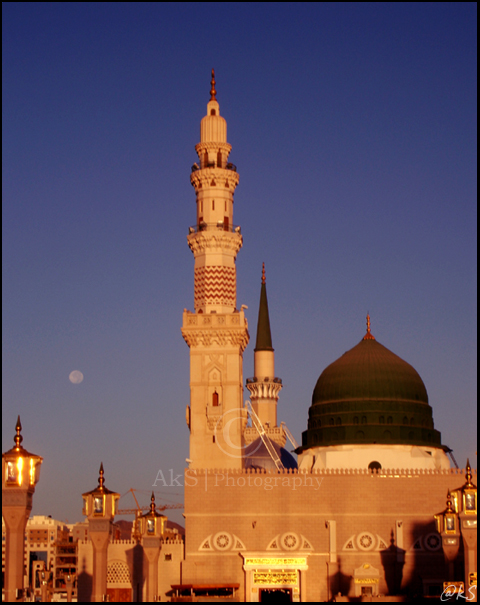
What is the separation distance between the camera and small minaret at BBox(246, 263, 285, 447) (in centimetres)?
6188

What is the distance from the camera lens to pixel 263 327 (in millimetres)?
64875

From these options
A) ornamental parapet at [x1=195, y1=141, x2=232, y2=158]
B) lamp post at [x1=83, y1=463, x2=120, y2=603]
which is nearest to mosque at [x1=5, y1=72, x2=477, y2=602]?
ornamental parapet at [x1=195, y1=141, x2=232, y2=158]

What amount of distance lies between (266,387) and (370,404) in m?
18.1

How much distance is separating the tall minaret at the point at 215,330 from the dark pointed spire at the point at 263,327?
1594cm

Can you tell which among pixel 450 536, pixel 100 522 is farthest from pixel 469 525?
pixel 100 522

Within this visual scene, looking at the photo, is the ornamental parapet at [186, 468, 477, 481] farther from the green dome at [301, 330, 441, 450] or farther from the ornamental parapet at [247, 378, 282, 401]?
the ornamental parapet at [247, 378, 282, 401]

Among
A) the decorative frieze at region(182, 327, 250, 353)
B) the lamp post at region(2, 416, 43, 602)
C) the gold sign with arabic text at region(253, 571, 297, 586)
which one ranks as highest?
the decorative frieze at region(182, 327, 250, 353)

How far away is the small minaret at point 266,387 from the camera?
61.9 m

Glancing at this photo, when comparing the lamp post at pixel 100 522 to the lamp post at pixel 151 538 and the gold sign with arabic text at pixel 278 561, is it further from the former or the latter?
the gold sign with arabic text at pixel 278 561

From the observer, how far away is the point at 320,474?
4119cm

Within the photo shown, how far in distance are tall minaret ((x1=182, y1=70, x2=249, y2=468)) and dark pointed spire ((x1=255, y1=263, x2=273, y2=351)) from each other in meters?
15.9

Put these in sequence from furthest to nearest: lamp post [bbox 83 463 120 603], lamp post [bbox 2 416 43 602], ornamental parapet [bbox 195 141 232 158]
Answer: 1. ornamental parapet [bbox 195 141 232 158]
2. lamp post [bbox 83 463 120 603]
3. lamp post [bbox 2 416 43 602]

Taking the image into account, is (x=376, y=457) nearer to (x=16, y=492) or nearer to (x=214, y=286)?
(x=214, y=286)

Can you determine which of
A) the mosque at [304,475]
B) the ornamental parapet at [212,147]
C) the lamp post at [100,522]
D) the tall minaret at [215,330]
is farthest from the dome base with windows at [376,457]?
the ornamental parapet at [212,147]
